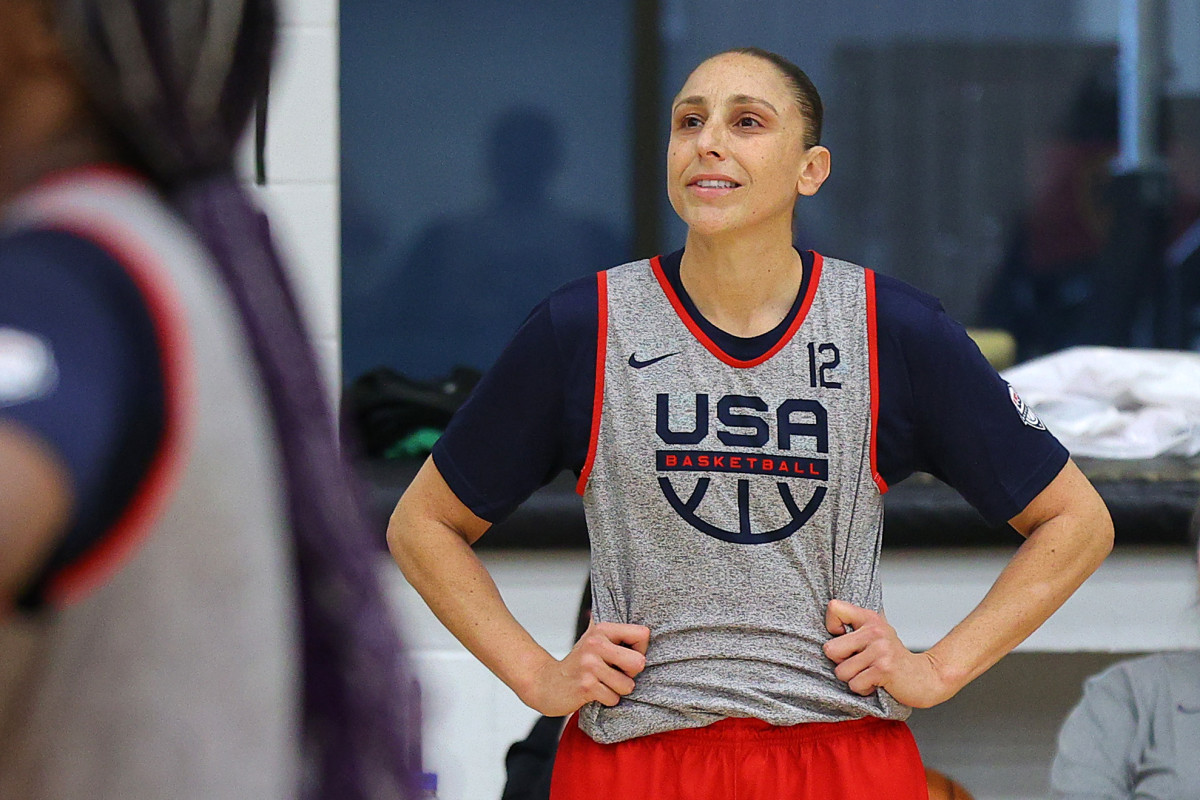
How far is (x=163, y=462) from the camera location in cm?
51

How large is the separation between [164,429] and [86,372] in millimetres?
35

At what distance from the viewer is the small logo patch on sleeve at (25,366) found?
47 centimetres

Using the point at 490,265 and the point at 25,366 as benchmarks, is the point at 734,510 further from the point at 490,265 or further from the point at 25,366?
the point at 490,265

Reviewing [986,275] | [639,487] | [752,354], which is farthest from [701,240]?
[986,275]

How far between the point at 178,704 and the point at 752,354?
103 centimetres

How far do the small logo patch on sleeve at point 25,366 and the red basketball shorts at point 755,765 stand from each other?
3.65 ft

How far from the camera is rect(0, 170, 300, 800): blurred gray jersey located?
0.55 metres

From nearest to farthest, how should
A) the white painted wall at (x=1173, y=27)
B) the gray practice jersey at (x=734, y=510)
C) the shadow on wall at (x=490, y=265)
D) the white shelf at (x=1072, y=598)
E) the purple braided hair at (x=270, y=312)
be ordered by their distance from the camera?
the purple braided hair at (x=270, y=312), the gray practice jersey at (x=734, y=510), the white shelf at (x=1072, y=598), the shadow on wall at (x=490, y=265), the white painted wall at (x=1173, y=27)

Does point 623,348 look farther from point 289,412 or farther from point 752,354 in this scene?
point 289,412

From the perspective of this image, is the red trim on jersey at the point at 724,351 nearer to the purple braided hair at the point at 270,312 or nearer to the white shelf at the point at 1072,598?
the purple braided hair at the point at 270,312

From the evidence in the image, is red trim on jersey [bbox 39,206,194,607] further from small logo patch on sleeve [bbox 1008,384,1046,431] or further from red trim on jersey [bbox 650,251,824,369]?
small logo patch on sleeve [bbox 1008,384,1046,431]

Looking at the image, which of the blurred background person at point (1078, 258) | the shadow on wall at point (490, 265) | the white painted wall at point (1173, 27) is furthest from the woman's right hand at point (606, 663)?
the white painted wall at point (1173, 27)

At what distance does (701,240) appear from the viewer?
1.58 m

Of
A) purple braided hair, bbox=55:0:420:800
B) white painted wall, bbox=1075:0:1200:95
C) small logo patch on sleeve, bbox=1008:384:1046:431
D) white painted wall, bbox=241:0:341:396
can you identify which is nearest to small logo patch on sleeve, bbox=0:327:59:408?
purple braided hair, bbox=55:0:420:800
